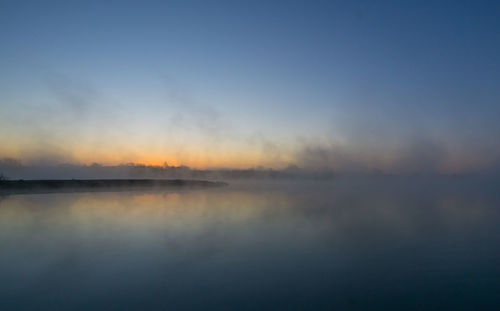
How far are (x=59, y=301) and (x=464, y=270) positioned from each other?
1379 centimetres

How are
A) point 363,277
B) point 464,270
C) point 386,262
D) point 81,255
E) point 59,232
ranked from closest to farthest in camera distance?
point 363,277 → point 464,270 → point 386,262 → point 81,255 → point 59,232

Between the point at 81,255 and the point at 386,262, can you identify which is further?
the point at 81,255

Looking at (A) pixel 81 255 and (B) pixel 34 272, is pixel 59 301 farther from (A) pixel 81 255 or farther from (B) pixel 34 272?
(A) pixel 81 255

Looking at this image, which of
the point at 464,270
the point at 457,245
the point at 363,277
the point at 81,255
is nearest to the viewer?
the point at 363,277

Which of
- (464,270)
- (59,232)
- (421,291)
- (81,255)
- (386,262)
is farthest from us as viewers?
(59,232)

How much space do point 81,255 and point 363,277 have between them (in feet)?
39.5

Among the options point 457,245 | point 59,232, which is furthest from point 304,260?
point 59,232

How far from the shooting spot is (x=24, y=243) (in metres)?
15.1

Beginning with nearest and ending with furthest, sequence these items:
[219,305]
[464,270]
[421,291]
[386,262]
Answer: [219,305] < [421,291] < [464,270] < [386,262]

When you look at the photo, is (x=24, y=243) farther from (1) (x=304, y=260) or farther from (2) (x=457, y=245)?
(2) (x=457, y=245)

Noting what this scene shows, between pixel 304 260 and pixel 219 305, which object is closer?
pixel 219 305

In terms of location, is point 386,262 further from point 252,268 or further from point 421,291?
point 252,268

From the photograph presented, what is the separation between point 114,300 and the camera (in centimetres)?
845

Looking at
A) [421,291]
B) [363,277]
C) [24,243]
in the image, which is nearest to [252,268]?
[363,277]
